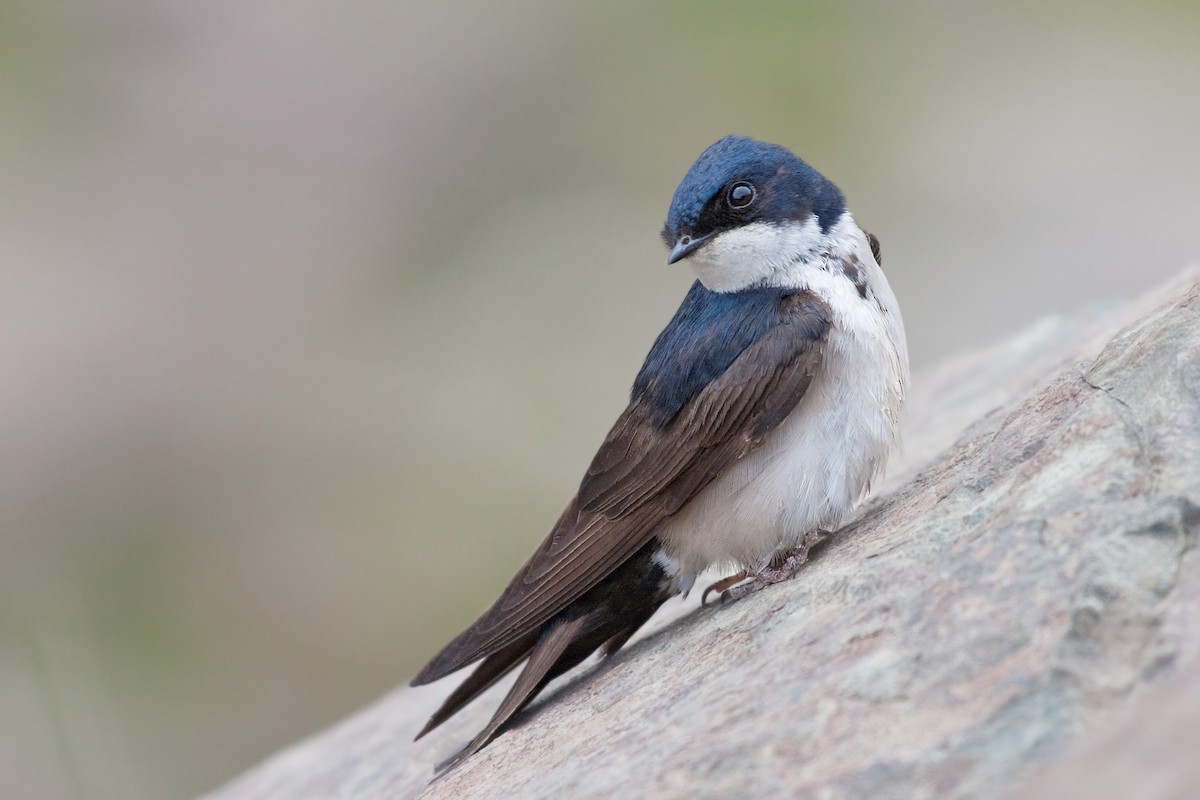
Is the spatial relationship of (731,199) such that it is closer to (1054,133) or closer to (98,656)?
(98,656)

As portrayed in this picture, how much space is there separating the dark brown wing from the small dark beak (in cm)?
24

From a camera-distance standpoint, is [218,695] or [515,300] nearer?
[218,695]

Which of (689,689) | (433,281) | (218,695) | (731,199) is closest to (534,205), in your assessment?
(433,281)

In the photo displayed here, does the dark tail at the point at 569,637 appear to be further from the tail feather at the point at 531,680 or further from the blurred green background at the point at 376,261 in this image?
the blurred green background at the point at 376,261

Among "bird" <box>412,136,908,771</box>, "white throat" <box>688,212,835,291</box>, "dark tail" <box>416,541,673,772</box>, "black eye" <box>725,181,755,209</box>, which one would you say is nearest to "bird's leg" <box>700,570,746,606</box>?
"bird" <box>412,136,908,771</box>

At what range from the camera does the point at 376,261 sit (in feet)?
33.4

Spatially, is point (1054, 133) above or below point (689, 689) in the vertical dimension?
above

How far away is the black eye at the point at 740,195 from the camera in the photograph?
3.13 metres

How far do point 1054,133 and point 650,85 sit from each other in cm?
336

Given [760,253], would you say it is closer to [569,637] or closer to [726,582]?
[726,582]

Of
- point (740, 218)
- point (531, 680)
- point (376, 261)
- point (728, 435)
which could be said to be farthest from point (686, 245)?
point (376, 261)

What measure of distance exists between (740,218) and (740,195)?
0.05m

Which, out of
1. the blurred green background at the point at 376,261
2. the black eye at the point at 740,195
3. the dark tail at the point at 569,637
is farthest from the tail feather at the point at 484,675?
the blurred green background at the point at 376,261

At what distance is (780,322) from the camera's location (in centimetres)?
294
